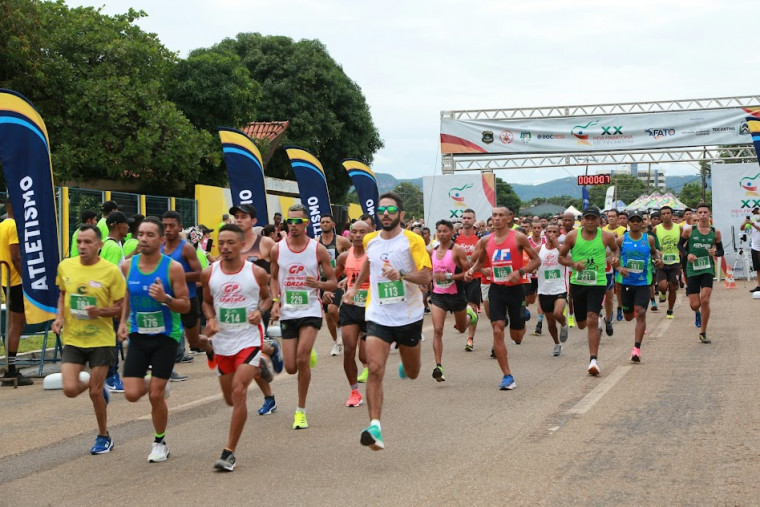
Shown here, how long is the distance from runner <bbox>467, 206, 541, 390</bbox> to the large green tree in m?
18.8

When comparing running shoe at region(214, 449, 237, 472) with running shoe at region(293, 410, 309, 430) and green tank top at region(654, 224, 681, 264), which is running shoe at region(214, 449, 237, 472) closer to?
running shoe at region(293, 410, 309, 430)

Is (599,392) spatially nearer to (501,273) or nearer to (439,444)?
(501,273)

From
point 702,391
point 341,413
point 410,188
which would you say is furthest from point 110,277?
point 410,188

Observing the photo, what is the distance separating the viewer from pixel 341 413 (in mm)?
9359

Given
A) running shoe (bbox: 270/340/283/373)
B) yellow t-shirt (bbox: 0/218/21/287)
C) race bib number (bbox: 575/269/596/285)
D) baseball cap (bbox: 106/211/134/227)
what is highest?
baseball cap (bbox: 106/211/134/227)

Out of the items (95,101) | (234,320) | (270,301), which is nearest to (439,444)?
(270,301)

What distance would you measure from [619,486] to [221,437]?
3551mm

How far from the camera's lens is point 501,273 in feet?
36.4

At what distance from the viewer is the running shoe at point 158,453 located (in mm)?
7258

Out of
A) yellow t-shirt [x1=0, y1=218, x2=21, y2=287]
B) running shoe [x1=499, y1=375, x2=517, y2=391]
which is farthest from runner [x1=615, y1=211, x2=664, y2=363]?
yellow t-shirt [x1=0, y1=218, x2=21, y2=287]

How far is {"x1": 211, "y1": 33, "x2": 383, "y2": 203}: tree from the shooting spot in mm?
48469

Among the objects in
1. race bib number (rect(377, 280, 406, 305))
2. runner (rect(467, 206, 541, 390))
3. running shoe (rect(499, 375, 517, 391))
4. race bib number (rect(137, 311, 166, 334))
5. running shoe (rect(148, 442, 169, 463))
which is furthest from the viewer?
runner (rect(467, 206, 541, 390))

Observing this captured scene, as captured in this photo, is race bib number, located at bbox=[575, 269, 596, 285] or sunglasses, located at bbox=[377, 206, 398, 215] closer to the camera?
sunglasses, located at bbox=[377, 206, 398, 215]

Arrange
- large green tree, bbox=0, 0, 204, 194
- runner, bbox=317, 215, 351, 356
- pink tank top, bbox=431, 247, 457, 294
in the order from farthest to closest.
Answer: large green tree, bbox=0, 0, 204, 194 < runner, bbox=317, 215, 351, 356 < pink tank top, bbox=431, 247, 457, 294
